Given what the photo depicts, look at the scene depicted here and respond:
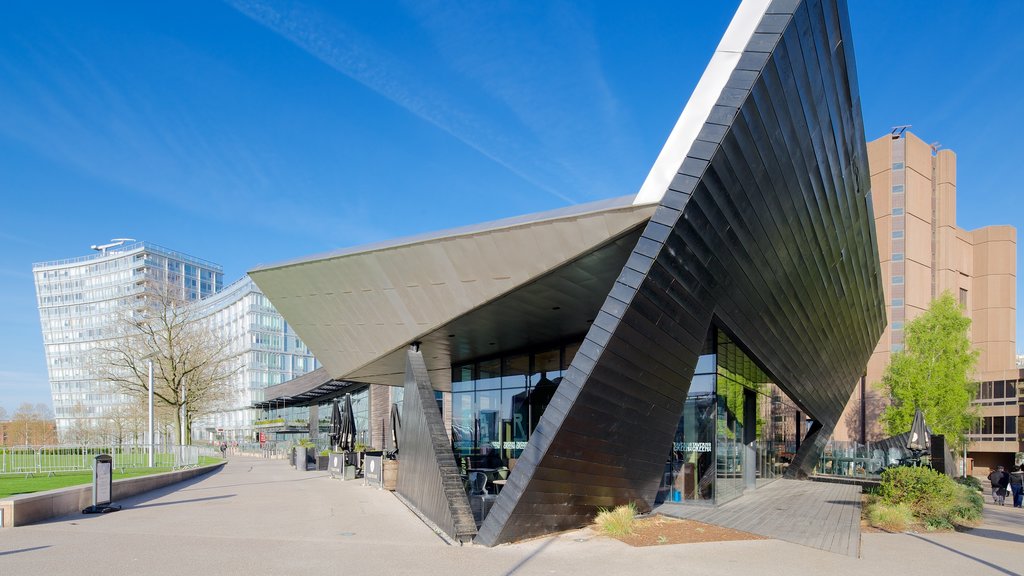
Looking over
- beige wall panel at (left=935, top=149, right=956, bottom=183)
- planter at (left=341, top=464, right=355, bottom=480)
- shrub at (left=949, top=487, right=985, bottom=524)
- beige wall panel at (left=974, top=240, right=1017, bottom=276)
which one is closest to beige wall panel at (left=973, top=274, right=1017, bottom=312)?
beige wall panel at (left=974, top=240, right=1017, bottom=276)

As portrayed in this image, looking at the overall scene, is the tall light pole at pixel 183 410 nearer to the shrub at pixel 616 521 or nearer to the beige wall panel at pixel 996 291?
the shrub at pixel 616 521

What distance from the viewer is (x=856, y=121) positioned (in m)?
12.3

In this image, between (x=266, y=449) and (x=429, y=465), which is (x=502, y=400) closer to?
(x=429, y=465)

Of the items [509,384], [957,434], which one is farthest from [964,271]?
[509,384]

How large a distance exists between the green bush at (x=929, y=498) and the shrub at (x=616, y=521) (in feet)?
18.9

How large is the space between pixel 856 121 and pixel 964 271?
63.6 metres

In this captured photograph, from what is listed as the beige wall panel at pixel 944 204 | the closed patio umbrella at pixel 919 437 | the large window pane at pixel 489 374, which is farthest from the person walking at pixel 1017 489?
the beige wall panel at pixel 944 204

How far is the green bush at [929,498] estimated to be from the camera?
13297mm

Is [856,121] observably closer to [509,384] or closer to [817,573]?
[817,573]

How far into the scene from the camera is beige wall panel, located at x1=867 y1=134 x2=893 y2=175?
55.9 meters

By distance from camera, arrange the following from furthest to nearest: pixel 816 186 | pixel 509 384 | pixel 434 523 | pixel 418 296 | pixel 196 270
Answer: pixel 196 270 < pixel 509 384 < pixel 418 296 < pixel 434 523 < pixel 816 186

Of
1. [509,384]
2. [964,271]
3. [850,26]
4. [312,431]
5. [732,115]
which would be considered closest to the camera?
[732,115]

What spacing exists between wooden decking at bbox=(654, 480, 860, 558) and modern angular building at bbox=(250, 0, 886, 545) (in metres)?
0.97

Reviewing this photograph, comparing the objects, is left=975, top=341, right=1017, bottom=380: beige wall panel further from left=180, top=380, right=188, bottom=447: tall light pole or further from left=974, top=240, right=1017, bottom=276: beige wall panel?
left=180, top=380, right=188, bottom=447: tall light pole
